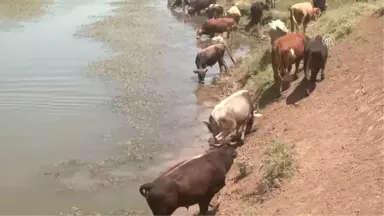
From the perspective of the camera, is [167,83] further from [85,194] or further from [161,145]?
[85,194]

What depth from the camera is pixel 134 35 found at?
78.2 ft

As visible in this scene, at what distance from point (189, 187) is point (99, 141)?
16.3ft

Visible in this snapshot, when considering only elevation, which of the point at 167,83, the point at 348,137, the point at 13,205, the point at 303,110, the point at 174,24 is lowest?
the point at 174,24

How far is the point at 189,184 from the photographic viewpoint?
8.77m

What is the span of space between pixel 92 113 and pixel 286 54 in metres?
5.41

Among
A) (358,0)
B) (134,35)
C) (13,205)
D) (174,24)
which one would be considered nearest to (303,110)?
(13,205)

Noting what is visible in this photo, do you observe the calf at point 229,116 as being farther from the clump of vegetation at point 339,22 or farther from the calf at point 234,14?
the calf at point 234,14

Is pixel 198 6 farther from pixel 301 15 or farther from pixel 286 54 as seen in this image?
pixel 286 54

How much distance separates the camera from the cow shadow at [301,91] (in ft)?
42.0

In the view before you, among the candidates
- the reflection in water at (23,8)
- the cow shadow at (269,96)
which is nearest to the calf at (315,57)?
the cow shadow at (269,96)

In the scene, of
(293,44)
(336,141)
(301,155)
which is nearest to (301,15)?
(293,44)

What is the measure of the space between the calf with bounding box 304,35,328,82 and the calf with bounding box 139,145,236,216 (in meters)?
3.92

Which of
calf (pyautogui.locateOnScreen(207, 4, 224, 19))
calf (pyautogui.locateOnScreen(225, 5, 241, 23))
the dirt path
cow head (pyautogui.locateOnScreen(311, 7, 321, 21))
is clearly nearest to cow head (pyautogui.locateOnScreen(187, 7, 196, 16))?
calf (pyautogui.locateOnScreen(207, 4, 224, 19))

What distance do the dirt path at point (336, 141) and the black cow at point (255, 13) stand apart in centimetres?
1041
